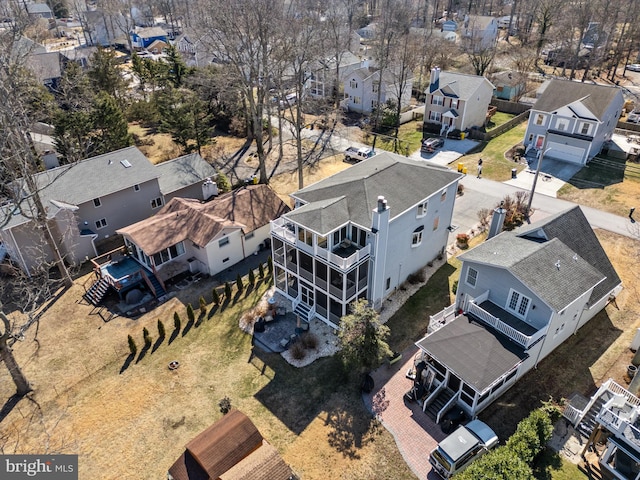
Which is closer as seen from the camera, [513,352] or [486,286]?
[513,352]

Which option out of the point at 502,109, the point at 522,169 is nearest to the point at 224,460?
the point at 522,169

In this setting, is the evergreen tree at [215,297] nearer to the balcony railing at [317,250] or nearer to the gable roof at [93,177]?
the balcony railing at [317,250]

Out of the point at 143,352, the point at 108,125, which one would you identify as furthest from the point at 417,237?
the point at 108,125

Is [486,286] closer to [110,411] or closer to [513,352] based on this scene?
[513,352]

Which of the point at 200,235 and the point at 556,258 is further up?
the point at 556,258

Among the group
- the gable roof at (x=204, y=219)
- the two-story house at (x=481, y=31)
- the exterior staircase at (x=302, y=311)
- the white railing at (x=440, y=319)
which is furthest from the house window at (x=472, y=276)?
the two-story house at (x=481, y=31)

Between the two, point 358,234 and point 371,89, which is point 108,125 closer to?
point 358,234

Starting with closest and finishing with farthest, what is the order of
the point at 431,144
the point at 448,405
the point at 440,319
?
the point at 448,405
the point at 440,319
the point at 431,144
